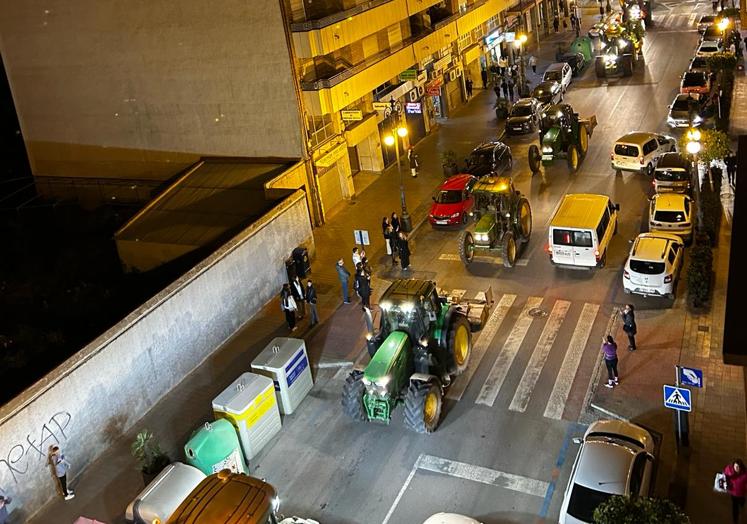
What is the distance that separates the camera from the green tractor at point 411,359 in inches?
684

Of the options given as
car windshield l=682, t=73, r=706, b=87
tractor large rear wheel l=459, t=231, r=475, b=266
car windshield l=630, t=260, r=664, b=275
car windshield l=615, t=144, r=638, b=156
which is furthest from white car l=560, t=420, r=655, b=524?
car windshield l=682, t=73, r=706, b=87

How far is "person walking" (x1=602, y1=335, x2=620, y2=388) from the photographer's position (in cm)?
1808

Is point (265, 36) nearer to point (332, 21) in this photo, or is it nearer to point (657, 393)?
point (332, 21)

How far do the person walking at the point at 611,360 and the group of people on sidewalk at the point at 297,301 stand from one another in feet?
30.2

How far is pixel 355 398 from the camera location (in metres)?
17.9

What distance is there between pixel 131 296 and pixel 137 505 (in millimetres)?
13675

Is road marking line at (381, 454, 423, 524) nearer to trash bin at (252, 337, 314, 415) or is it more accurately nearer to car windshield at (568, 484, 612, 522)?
car windshield at (568, 484, 612, 522)

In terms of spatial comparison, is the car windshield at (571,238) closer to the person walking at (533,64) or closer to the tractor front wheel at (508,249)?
the tractor front wheel at (508,249)

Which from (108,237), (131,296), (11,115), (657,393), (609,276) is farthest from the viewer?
(11,115)

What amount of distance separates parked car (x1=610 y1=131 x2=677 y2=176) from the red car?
671cm

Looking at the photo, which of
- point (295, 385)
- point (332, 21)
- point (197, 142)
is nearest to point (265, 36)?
point (332, 21)

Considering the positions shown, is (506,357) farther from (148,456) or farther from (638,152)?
(638,152)

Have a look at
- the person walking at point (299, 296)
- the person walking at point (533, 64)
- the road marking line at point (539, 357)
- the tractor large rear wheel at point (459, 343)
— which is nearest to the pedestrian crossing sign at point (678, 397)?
the road marking line at point (539, 357)

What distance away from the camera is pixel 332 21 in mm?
29234
